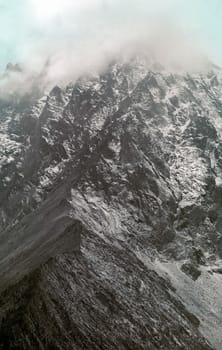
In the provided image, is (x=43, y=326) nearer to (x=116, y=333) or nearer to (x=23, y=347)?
(x=23, y=347)

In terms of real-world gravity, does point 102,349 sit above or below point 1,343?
above

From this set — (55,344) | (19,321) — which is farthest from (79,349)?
(19,321)

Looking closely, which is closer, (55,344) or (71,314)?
(55,344)

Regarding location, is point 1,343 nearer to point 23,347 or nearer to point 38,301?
point 23,347

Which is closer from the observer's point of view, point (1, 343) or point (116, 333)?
point (1, 343)

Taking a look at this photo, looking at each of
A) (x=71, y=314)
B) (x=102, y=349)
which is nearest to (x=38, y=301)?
(x=71, y=314)

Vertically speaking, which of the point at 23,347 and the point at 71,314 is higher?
the point at 71,314

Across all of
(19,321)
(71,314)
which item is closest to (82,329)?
(71,314)
